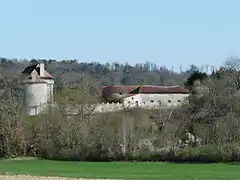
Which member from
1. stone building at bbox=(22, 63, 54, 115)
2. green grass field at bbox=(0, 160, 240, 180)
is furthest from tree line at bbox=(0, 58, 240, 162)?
green grass field at bbox=(0, 160, 240, 180)

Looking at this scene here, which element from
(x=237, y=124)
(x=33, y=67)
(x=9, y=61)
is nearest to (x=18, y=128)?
(x=237, y=124)

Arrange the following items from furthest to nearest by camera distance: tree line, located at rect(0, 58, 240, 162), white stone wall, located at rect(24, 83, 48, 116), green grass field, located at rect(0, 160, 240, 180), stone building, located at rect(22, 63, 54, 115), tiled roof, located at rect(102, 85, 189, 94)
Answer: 1. tiled roof, located at rect(102, 85, 189, 94)
2. stone building, located at rect(22, 63, 54, 115)
3. white stone wall, located at rect(24, 83, 48, 116)
4. tree line, located at rect(0, 58, 240, 162)
5. green grass field, located at rect(0, 160, 240, 180)

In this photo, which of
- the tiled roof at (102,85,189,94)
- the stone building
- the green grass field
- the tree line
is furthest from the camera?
the tiled roof at (102,85,189,94)

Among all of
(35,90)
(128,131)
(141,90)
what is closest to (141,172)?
(128,131)

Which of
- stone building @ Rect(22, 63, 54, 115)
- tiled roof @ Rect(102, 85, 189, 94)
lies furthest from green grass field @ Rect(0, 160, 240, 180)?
tiled roof @ Rect(102, 85, 189, 94)

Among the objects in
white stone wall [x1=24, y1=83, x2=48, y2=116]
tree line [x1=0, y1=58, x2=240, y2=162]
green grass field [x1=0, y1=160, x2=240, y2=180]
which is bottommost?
green grass field [x1=0, y1=160, x2=240, y2=180]

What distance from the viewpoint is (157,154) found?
166 ft

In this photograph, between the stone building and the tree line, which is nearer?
the tree line

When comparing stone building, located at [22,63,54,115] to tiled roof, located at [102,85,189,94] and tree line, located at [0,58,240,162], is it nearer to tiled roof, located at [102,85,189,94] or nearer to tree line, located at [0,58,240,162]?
tree line, located at [0,58,240,162]

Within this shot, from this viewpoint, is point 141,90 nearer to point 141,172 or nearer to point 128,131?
point 128,131

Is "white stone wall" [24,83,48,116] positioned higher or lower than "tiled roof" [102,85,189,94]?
lower

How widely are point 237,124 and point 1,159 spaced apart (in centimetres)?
2071

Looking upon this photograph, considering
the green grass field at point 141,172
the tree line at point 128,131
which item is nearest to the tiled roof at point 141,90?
the tree line at point 128,131

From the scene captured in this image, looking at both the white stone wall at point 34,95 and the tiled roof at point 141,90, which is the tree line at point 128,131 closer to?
the white stone wall at point 34,95
